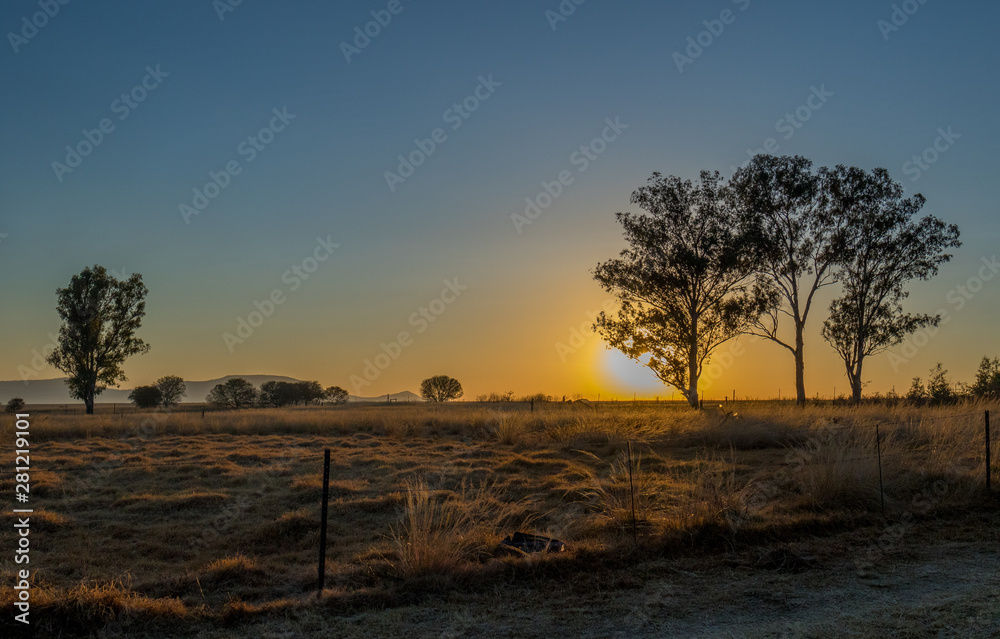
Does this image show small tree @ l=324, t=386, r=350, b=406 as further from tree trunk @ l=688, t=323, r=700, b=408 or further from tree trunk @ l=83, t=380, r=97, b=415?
tree trunk @ l=688, t=323, r=700, b=408

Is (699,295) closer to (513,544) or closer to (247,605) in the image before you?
(513,544)

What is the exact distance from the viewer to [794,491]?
1157 centimetres

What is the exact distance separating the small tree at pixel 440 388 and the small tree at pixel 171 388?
3117 centimetres

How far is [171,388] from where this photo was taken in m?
83.5

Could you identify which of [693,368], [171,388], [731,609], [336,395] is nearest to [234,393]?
[171,388]

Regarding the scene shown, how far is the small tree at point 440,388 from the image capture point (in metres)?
95.4

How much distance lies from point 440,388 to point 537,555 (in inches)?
3484

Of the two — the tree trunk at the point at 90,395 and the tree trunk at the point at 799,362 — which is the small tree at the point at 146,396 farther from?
the tree trunk at the point at 799,362

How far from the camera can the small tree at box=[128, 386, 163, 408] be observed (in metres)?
78.0

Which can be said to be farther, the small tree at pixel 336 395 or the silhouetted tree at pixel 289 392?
the small tree at pixel 336 395

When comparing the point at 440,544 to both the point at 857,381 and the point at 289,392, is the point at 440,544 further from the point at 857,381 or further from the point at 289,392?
the point at 289,392

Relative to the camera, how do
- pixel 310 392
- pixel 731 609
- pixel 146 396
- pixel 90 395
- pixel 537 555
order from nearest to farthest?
1. pixel 731 609
2. pixel 537 555
3. pixel 90 395
4. pixel 146 396
5. pixel 310 392

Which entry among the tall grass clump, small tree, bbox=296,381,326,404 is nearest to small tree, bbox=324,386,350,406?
small tree, bbox=296,381,326,404

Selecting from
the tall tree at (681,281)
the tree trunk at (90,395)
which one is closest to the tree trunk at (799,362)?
the tall tree at (681,281)
